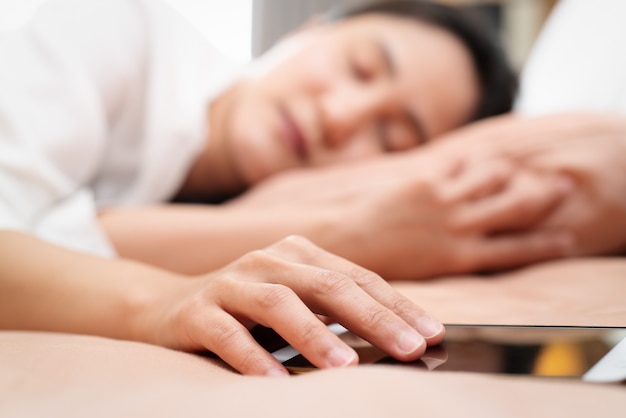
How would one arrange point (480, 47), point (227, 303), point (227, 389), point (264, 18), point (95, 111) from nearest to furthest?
point (227, 389)
point (227, 303)
point (95, 111)
point (480, 47)
point (264, 18)

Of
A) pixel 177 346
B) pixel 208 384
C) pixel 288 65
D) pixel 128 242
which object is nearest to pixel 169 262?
pixel 128 242

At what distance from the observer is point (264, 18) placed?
2.49 metres

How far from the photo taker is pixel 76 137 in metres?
0.77

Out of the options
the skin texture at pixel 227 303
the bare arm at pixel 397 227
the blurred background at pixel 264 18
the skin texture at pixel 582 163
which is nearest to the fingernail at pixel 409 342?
the skin texture at pixel 227 303

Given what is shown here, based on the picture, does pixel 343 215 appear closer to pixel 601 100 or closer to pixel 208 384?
pixel 208 384

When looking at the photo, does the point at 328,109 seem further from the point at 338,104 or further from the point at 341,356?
the point at 341,356

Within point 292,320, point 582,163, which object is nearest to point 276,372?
point 292,320

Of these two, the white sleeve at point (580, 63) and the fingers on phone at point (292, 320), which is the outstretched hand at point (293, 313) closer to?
the fingers on phone at point (292, 320)

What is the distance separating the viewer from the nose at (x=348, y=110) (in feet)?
3.29

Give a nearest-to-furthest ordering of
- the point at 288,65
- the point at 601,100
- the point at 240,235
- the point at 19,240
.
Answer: the point at 19,240 → the point at 240,235 → the point at 601,100 → the point at 288,65

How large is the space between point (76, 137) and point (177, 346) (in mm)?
499

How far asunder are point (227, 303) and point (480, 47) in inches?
43.8

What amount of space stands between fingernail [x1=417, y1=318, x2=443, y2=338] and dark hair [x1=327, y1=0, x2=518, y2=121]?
1.02 m

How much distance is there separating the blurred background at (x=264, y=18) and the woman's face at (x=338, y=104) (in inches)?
10.4
